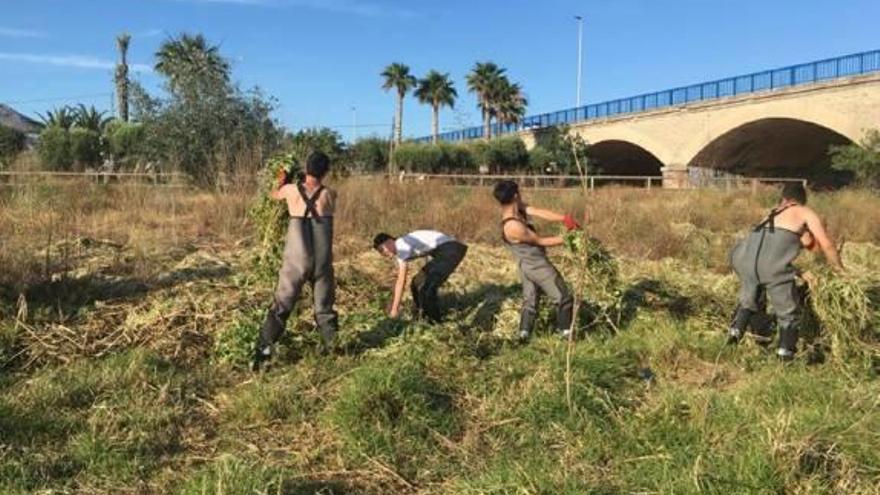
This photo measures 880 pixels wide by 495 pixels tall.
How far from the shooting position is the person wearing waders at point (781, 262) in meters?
6.27

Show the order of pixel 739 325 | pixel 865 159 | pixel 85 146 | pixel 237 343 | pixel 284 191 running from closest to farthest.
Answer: pixel 237 343 < pixel 284 191 < pixel 739 325 < pixel 865 159 < pixel 85 146

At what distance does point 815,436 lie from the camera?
4055 millimetres

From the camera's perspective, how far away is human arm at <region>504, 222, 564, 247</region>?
6.80 metres

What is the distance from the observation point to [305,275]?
20.3 ft

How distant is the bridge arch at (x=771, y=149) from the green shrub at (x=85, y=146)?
31.5m

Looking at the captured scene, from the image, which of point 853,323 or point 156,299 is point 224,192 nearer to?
point 156,299

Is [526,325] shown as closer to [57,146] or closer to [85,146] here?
[57,146]

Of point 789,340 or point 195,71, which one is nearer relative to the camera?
point 789,340

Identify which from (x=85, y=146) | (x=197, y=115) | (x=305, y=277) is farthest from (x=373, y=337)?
(x=85, y=146)

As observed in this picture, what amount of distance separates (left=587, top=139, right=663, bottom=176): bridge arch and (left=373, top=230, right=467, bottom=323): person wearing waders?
149 ft

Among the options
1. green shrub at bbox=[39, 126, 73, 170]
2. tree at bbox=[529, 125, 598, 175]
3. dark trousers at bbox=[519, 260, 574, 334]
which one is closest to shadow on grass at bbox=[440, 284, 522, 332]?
dark trousers at bbox=[519, 260, 574, 334]

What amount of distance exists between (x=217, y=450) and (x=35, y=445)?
97 centimetres

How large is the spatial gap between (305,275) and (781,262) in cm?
359

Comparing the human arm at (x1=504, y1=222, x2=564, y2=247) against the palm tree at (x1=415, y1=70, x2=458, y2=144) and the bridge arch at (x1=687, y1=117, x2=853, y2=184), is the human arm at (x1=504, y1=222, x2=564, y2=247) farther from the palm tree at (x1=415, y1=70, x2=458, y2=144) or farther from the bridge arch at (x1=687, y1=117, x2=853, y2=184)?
the palm tree at (x1=415, y1=70, x2=458, y2=144)
